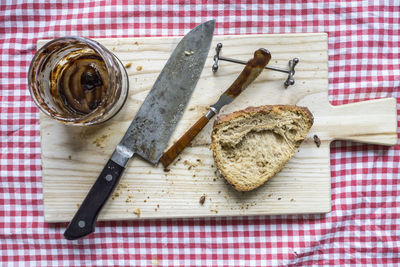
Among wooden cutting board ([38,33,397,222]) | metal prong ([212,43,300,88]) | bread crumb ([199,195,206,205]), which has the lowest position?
bread crumb ([199,195,206,205])

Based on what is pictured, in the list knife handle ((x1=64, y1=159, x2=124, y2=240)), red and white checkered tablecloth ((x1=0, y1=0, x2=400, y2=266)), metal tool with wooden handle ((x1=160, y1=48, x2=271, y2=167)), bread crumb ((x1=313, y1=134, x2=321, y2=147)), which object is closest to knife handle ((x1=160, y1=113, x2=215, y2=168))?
metal tool with wooden handle ((x1=160, y1=48, x2=271, y2=167))

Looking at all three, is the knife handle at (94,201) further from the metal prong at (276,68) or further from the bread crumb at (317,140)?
the bread crumb at (317,140)

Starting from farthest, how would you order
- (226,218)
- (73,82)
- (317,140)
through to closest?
(226,218) → (317,140) → (73,82)

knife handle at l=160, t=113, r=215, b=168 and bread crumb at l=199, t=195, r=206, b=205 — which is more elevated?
knife handle at l=160, t=113, r=215, b=168

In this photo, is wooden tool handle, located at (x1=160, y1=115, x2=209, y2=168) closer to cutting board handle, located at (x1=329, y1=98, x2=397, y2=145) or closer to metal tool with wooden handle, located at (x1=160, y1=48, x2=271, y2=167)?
metal tool with wooden handle, located at (x1=160, y1=48, x2=271, y2=167)

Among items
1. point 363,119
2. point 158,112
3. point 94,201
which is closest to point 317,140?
point 363,119

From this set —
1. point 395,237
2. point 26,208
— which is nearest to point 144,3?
point 26,208

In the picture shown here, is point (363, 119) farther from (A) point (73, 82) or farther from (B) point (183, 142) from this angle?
(A) point (73, 82)
